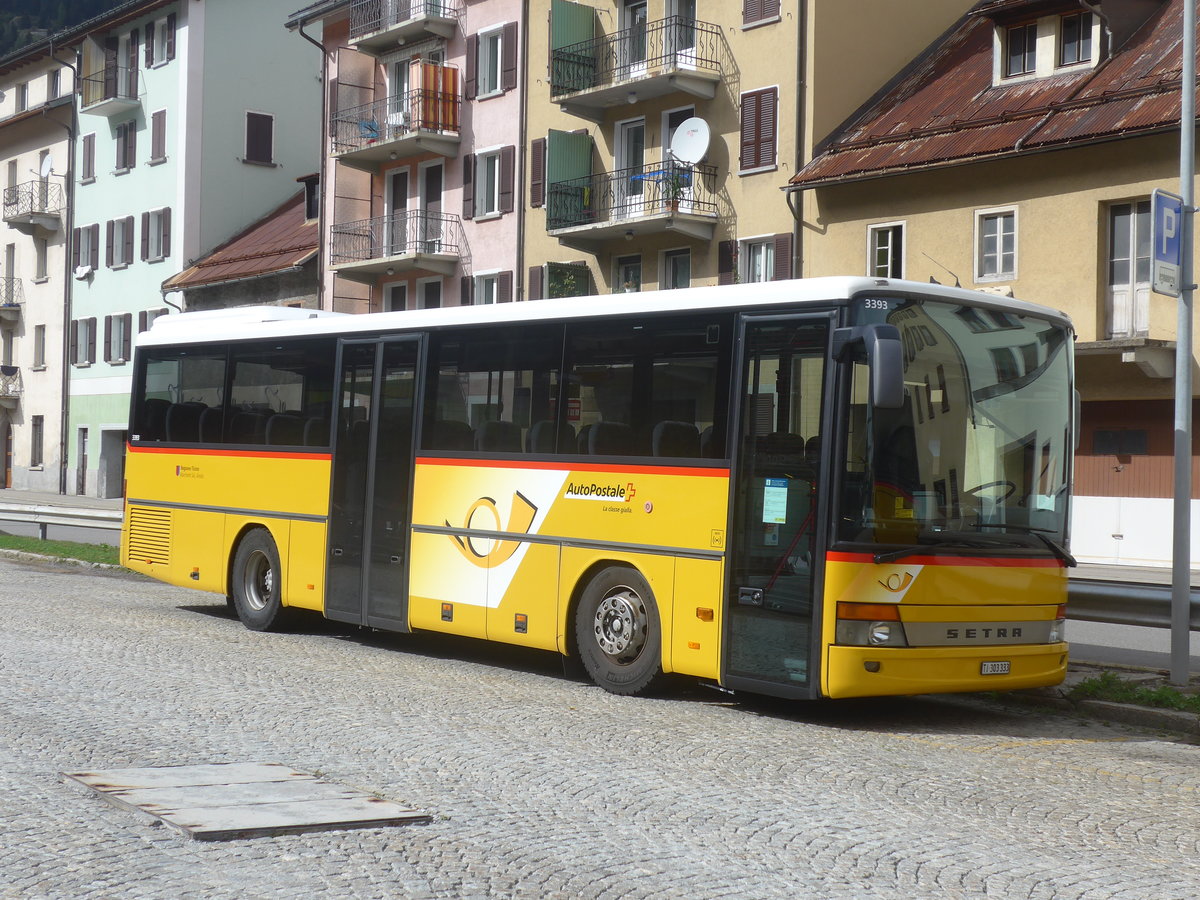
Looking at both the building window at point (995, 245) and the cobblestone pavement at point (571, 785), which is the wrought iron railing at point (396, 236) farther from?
the cobblestone pavement at point (571, 785)

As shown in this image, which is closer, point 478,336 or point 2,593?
point 478,336

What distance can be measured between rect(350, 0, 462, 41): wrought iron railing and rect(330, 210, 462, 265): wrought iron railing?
5.01m

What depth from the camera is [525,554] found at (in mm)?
12172

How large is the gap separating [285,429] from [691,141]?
1963 cm

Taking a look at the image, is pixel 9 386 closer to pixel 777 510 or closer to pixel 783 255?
pixel 783 255

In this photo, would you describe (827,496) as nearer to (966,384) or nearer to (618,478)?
(966,384)

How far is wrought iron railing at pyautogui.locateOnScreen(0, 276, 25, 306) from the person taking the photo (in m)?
59.7

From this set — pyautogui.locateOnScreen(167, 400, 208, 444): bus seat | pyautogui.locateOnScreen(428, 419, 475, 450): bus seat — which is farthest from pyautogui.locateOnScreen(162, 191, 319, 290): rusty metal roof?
pyautogui.locateOnScreen(428, 419, 475, 450): bus seat

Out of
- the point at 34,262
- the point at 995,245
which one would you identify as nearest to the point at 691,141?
the point at 995,245

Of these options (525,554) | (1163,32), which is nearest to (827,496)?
(525,554)

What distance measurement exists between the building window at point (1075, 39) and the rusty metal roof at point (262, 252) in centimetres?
2281

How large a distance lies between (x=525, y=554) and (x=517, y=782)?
4.76 meters

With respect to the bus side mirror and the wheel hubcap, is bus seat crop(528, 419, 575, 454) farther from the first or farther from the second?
the bus side mirror

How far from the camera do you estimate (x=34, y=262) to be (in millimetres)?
59125
